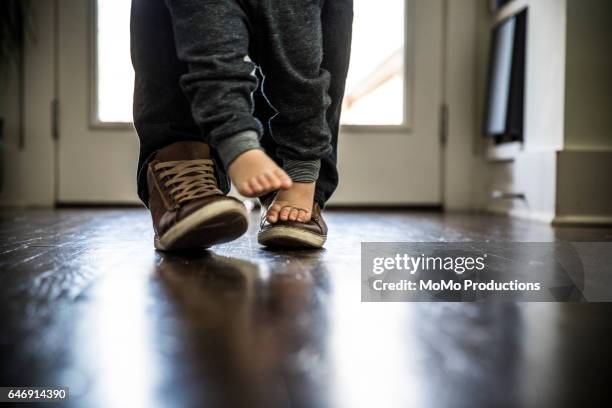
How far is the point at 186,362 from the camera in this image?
379 mm

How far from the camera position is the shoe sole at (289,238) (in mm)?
925

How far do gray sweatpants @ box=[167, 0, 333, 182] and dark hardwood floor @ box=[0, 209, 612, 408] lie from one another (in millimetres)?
194

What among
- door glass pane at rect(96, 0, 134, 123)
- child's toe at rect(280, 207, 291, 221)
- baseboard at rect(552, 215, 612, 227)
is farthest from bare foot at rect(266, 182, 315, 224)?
door glass pane at rect(96, 0, 134, 123)

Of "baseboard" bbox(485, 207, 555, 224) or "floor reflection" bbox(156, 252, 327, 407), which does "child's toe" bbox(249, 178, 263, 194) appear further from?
"baseboard" bbox(485, 207, 555, 224)

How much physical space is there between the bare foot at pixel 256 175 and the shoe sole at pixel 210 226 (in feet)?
0.09

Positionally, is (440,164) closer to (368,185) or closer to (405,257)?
(368,185)

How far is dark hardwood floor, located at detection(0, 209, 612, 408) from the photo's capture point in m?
0.34

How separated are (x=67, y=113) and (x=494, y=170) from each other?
1.46m

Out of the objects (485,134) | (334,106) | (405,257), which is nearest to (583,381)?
(405,257)

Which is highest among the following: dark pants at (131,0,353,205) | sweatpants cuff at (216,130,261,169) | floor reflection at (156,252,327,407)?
dark pants at (131,0,353,205)

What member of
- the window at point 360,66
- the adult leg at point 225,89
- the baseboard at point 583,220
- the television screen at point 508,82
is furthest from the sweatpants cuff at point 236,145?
the window at point 360,66

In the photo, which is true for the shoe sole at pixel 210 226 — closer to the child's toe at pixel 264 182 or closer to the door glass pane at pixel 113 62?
the child's toe at pixel 264 182

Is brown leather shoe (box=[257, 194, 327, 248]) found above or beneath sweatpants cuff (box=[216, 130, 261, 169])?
beneath

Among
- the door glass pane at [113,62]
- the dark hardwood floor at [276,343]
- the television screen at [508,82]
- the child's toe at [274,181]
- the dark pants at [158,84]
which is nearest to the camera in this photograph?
the dark hardwood floor at [276,343]
